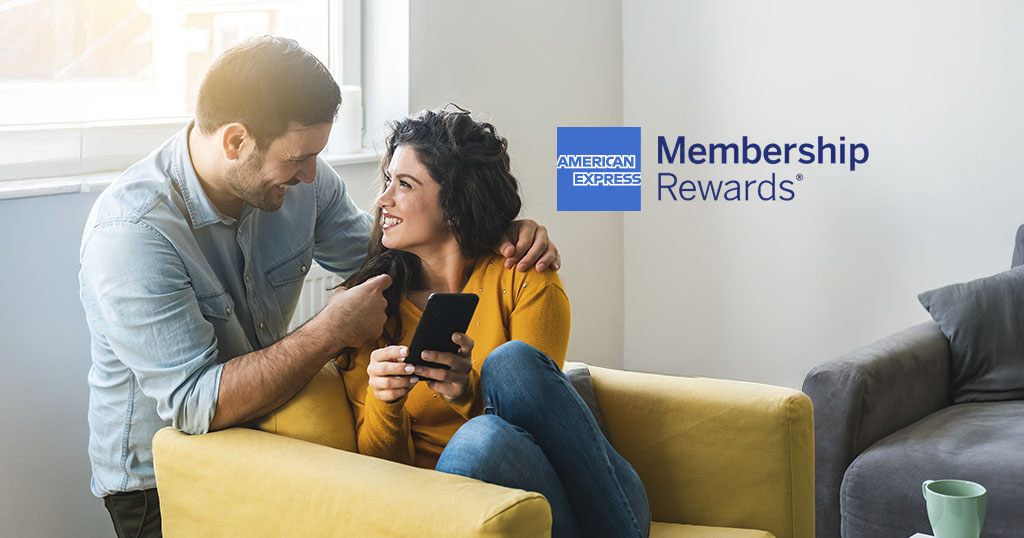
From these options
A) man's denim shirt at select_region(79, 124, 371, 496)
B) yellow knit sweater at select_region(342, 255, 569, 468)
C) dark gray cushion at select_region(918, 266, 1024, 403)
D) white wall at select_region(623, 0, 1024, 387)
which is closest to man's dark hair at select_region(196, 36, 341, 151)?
man's denim shirt at select_region(79, 124, 371, 496)

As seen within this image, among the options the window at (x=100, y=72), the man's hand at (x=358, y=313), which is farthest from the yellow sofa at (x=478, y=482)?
the window at (x=100, y=72)

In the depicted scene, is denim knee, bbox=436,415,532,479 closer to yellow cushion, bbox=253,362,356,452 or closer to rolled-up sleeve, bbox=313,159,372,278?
yellow cushion, bbox=253,362,356,452

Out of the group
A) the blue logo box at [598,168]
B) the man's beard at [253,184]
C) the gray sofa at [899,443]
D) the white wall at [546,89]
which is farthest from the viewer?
the blue logo box at [598,168]

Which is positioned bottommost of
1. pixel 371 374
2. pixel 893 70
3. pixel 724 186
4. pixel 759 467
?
pixel 759 467

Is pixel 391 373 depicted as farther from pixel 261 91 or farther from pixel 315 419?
pixel 261 91

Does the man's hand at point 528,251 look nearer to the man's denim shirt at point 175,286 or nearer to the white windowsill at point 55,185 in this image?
the man's denim shirt at point 175,286

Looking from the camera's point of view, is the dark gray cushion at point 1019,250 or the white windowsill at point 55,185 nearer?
the white windowsill at point 55,185

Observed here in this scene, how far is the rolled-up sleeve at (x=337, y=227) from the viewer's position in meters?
2.13

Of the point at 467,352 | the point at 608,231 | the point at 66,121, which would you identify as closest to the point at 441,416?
the point at 467,352

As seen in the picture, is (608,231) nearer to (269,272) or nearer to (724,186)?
(724,186)

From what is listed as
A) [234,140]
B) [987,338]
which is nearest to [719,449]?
[234,140]

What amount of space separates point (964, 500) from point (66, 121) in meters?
1.91

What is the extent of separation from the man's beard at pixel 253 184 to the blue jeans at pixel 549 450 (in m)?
0.51

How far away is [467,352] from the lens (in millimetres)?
1688
